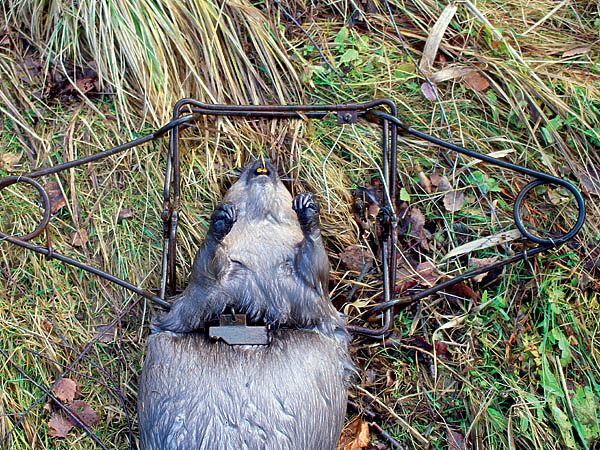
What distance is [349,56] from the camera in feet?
10.8

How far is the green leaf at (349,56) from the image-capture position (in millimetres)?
3291

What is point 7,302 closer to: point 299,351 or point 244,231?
point 244,231

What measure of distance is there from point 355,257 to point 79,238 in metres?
1.47

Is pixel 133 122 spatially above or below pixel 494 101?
Result: above

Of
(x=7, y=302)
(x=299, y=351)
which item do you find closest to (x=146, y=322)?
(x=7, y=302)

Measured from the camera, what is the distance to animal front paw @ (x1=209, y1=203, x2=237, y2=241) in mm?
2533

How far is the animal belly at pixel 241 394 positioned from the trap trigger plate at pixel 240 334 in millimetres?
42

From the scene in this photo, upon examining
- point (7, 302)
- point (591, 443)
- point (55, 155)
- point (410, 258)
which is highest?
point (55, 155)

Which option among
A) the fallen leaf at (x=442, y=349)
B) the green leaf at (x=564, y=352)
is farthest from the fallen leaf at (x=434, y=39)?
the green leaf at (x=564, y=352)

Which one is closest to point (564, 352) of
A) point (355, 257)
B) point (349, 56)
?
point (355, 257)

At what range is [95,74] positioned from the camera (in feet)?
10.6

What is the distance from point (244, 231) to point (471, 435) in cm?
158

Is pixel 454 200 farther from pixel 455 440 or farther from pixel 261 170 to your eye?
pixel 455 440

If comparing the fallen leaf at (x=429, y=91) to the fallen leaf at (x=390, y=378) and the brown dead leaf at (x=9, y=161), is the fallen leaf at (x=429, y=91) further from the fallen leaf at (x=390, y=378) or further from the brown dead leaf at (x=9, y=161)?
the brown dead leaf at (x=9, y=161)
